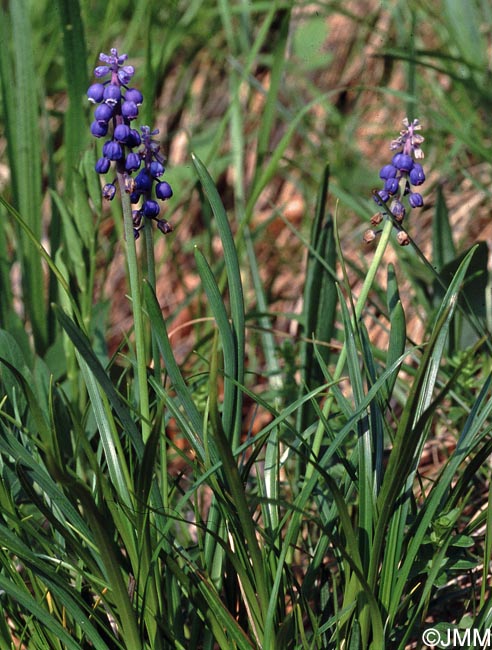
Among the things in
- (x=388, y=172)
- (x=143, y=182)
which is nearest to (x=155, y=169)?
(x=143, y=182)

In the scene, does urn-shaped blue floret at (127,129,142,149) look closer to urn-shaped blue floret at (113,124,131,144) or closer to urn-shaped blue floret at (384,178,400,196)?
urn-shaped blue floret at (113,124,131,144)

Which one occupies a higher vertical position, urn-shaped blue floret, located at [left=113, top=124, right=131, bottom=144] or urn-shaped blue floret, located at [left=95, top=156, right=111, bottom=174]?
urn-shaped blue floret, located at [left=113, top=124, right=131, bottom=144]

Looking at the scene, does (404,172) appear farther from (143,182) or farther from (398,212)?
(143,182)

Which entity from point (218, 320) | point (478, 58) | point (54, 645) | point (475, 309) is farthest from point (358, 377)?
point (478, 58)

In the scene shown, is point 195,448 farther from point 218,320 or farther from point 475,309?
point 475,309

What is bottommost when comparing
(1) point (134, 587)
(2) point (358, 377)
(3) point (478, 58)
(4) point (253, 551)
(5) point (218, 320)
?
(1) point (134, 587)

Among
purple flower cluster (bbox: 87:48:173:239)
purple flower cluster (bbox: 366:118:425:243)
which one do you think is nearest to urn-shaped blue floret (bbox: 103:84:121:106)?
purple flower cluster (bbox: 87:48:173:239)

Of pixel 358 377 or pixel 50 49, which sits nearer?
pixel 358 377

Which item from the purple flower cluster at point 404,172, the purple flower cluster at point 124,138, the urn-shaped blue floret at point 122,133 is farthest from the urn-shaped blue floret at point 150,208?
the purple flower cluster at point 404,172

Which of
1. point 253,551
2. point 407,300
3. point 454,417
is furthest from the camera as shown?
point 407,300
